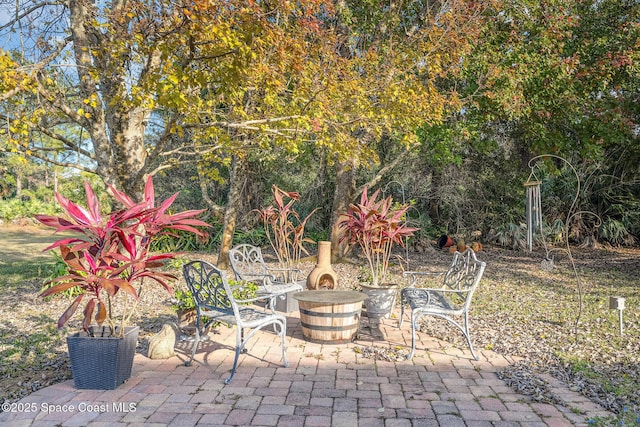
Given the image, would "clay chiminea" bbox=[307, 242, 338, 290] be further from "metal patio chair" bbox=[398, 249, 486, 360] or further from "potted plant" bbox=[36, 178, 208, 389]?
"potted plant" bbox=[36, 178, 208, 389]

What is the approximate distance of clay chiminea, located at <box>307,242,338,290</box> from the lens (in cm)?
578

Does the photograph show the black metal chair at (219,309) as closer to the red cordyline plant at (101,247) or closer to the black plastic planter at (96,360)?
the red cordyline plant at (101,247)

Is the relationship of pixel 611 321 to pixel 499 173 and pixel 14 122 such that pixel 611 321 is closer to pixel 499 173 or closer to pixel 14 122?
pixel 14 122

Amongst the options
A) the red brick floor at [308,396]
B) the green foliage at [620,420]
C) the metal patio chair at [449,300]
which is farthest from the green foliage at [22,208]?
the green foliage at [620,420]

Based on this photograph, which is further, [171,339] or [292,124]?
[292,124]

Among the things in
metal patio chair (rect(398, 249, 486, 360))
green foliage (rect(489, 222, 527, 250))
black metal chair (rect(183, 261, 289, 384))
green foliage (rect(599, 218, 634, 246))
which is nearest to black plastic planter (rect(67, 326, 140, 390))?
black metal chair (rect(183, 261, 289, 384))

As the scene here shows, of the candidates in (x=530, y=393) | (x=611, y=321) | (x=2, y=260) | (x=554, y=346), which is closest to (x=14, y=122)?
(x=530, y=393)

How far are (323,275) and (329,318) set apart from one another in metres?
1.41

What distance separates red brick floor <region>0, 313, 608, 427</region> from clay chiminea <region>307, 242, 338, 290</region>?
1560 mm

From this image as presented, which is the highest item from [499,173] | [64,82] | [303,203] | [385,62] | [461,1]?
[461,1]

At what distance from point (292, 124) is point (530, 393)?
4258mm

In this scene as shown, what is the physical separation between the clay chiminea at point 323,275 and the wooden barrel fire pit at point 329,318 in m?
1.17

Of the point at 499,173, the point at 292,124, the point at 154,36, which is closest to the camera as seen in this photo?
the point at 154,36

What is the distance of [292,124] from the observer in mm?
6207
